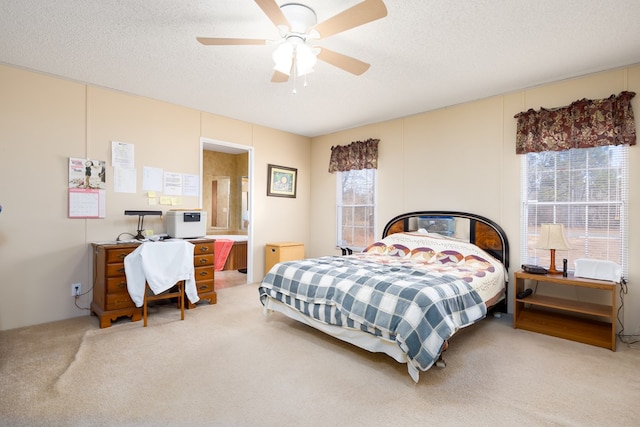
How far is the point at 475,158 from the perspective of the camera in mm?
3891

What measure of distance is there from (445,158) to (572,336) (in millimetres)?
2313

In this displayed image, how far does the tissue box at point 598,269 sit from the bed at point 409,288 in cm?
68

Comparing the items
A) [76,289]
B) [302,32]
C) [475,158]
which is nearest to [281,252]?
[76,289]

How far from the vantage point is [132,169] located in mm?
3783

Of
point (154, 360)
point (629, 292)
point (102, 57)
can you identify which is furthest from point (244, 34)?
point (629, 292)

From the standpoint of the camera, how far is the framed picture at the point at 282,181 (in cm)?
525

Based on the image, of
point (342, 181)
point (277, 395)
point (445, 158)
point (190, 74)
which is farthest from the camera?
point (342, 181)

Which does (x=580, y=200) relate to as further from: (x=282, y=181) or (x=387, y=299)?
(x=282, y=181)

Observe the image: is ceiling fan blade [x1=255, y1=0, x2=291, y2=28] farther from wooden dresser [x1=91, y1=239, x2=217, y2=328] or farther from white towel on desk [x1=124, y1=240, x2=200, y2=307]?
wooden dresser [x1=91, y1=239, x2=217, y2=328]

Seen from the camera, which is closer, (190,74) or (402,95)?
(190,74)

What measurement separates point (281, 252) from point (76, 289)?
99.4 inches

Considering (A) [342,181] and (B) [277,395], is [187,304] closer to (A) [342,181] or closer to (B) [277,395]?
(B) [277,395]

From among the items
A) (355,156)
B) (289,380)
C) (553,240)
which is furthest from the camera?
(355,156)

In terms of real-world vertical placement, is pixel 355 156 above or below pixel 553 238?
above
